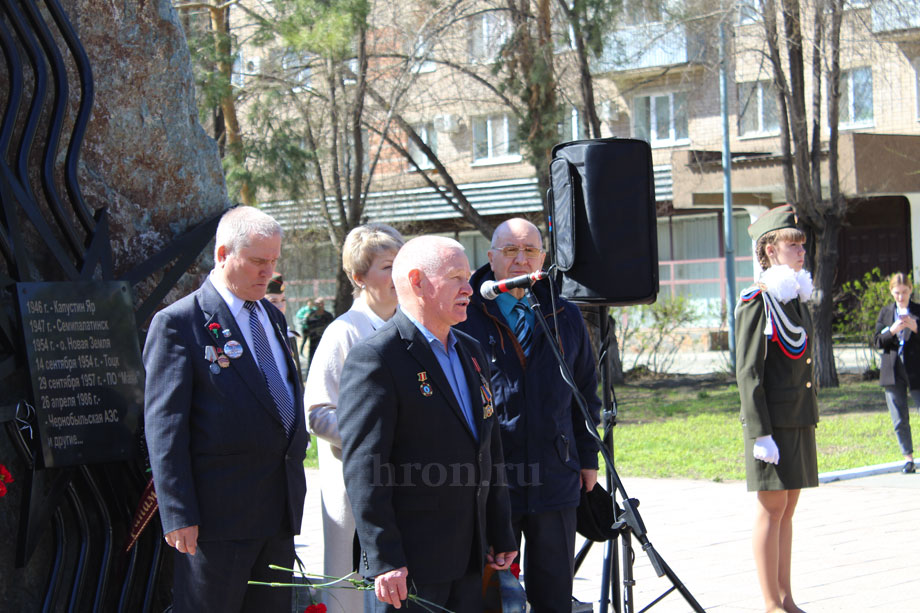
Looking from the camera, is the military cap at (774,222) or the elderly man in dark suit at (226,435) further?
the military cap at (774,222)

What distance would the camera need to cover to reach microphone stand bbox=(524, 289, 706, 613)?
410 cm

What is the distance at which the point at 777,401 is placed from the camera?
18.4ft

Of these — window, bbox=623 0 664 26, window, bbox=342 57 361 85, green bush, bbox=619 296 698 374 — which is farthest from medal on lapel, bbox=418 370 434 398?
green bush, bbox=619 296 698 374

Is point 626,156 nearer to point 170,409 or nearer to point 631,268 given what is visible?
point 631,268

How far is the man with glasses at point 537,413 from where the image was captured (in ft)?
14.8

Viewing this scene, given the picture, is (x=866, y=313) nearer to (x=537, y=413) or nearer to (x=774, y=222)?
(x=774, y=222)

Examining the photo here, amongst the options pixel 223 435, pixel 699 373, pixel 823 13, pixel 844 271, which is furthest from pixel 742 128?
pixel 223 435

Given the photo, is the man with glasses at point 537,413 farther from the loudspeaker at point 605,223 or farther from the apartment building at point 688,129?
the apartment building at point 688,129

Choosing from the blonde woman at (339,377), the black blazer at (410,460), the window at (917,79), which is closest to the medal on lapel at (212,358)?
the black blazer at (410,460)

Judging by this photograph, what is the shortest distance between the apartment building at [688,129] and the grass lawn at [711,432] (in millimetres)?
4531

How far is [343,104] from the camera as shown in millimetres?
16781

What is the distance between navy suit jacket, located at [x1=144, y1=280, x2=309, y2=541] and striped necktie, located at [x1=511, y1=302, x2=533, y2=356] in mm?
1163

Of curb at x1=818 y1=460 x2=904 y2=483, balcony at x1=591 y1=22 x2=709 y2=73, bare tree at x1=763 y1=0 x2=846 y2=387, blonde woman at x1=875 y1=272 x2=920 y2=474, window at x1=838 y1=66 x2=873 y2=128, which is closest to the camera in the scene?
curb at x1=818 y1=460 x2=904 y2=483

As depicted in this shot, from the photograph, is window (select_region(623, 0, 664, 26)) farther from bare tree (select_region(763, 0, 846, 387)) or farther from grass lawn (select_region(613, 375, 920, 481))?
grass lawn (select_region(613, 375, 920, 481))
